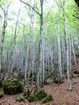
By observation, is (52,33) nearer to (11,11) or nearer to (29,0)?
(11,11)

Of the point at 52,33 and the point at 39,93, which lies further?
the point at 52,33

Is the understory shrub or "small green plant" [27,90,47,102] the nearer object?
"small green plant" [27,90,47,102]

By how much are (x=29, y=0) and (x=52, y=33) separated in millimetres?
8966

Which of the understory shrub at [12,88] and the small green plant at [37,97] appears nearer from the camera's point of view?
the small green plant at [37,97]

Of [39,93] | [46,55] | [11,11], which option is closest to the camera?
[39,93]

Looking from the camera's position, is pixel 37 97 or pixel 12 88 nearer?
pixel 37 97

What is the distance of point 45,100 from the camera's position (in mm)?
6934

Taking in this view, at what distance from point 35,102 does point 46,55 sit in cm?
1292

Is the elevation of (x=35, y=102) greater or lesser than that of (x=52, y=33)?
lesser

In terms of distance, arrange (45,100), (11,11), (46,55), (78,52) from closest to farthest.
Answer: (45,100) → (11,11) → (46,55) → (78,52)

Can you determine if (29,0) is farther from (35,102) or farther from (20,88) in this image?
Answer: (35,102)

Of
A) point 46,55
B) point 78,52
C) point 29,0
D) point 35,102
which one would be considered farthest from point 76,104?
point 78,52

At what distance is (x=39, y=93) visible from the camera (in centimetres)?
752

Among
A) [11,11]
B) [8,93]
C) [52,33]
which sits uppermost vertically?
[11,11]
